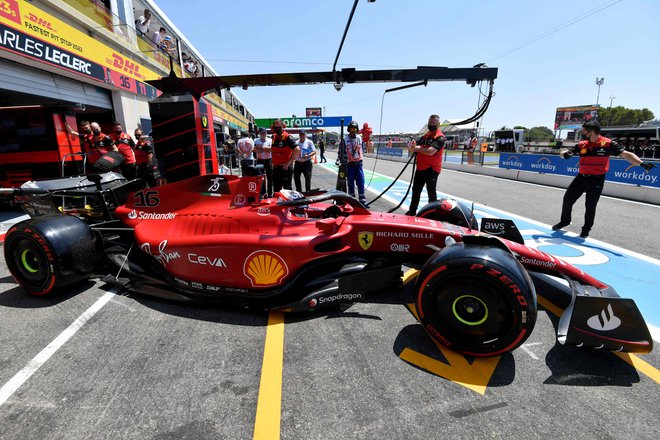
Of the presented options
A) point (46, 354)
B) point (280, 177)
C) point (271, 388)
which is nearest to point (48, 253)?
point (46, 354)

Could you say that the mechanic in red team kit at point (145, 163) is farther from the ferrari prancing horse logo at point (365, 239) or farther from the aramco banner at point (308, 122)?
the aramco banner at point (308, 122)

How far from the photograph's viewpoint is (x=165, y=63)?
607 inches

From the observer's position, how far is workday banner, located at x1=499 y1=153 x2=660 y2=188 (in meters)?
8.49

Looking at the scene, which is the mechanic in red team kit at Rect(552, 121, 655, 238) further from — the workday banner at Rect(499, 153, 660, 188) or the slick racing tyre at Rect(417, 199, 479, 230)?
the workday banner at Rect(499, 153, 660, 188)

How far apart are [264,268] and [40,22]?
354 inches

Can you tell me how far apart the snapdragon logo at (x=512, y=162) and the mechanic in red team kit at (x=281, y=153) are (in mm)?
12117

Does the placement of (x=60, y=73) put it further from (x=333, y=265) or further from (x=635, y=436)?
(x=635, y=436)

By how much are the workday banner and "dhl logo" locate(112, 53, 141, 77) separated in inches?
642

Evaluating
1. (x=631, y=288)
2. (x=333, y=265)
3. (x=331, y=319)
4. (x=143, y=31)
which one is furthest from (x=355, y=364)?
(x=143, y=31)

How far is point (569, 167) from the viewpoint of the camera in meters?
11.6

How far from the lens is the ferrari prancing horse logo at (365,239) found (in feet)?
9.27

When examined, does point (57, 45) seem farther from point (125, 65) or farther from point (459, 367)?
point (459, 367)

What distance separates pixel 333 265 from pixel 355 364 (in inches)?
36.5

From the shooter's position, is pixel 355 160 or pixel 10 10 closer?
pixel 10 10
